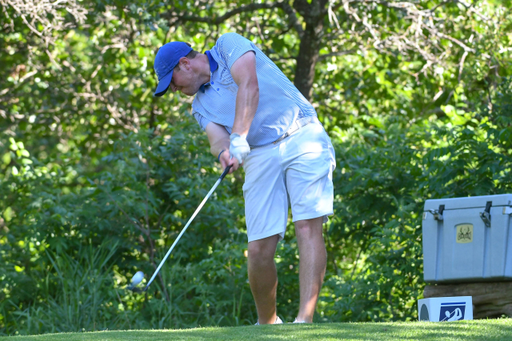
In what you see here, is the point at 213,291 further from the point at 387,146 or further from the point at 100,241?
the point at 387,146

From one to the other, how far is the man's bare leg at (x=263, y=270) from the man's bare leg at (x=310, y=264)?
0.19 meters

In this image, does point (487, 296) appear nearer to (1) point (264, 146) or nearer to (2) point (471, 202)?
(2) point (471, 202)

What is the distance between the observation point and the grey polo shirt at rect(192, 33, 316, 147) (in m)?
3.46

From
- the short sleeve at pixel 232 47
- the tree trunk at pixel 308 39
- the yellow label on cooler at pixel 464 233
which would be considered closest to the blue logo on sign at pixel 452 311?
the yellow label on cooler at pixel 464 233

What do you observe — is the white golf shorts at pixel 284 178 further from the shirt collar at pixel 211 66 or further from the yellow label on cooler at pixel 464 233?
the yellow label on cooler at pixel 464 233

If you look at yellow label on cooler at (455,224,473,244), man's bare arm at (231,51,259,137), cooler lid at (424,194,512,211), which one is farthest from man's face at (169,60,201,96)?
yellow label on cooler at (455,224,473,244)

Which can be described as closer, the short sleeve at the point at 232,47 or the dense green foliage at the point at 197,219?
the short sleeve at the point at 232,47

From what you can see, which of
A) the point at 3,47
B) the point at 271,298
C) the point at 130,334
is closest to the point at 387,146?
the point at 271,298

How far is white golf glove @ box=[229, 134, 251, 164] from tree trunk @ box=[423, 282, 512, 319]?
69.1 inches

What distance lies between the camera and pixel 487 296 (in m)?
4.05

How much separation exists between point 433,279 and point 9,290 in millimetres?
3399

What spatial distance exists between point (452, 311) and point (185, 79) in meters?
1.95

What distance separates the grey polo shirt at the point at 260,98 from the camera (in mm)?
3459

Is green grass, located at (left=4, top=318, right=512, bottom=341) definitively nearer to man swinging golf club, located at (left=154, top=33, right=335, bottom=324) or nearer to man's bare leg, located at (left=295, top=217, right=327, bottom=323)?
man's bare leg, located at (left=295, top=217, right=327, bottom=323)
